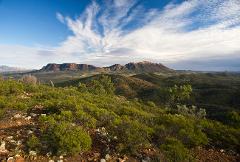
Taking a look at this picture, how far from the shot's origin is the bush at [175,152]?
1005 cm

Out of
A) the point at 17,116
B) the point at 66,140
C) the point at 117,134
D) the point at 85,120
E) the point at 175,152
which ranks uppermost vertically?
the point at 17,116

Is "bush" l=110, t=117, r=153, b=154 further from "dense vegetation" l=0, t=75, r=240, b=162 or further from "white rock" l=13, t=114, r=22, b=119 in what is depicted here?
"white rock" l=13, t=114, r=22, b=119

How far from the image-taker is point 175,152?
10328 mm

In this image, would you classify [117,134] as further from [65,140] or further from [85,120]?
[65,140]

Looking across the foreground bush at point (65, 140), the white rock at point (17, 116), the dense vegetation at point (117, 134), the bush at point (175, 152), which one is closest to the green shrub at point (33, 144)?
the dense vegetation at point (117, 134)

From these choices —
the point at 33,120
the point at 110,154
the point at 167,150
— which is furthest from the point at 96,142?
the point at 33,120

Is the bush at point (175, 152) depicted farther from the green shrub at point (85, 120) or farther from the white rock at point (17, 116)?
the white rock at point (17, 116)

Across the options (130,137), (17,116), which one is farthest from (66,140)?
(17,116)

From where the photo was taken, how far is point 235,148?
12578mm

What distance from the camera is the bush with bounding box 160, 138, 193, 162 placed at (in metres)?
10.0

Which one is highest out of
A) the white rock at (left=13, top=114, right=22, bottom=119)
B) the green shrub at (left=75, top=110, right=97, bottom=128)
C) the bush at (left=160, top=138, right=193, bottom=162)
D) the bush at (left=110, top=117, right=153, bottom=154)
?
the white rock at (left=13, top=114, right=22, bottom=119)

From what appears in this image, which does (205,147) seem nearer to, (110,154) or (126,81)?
(110,154)

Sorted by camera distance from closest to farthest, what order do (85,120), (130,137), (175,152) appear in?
(175,152), (130,137), (85,120)

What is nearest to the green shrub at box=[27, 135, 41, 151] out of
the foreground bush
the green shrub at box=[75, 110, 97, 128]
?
the foreground bush
